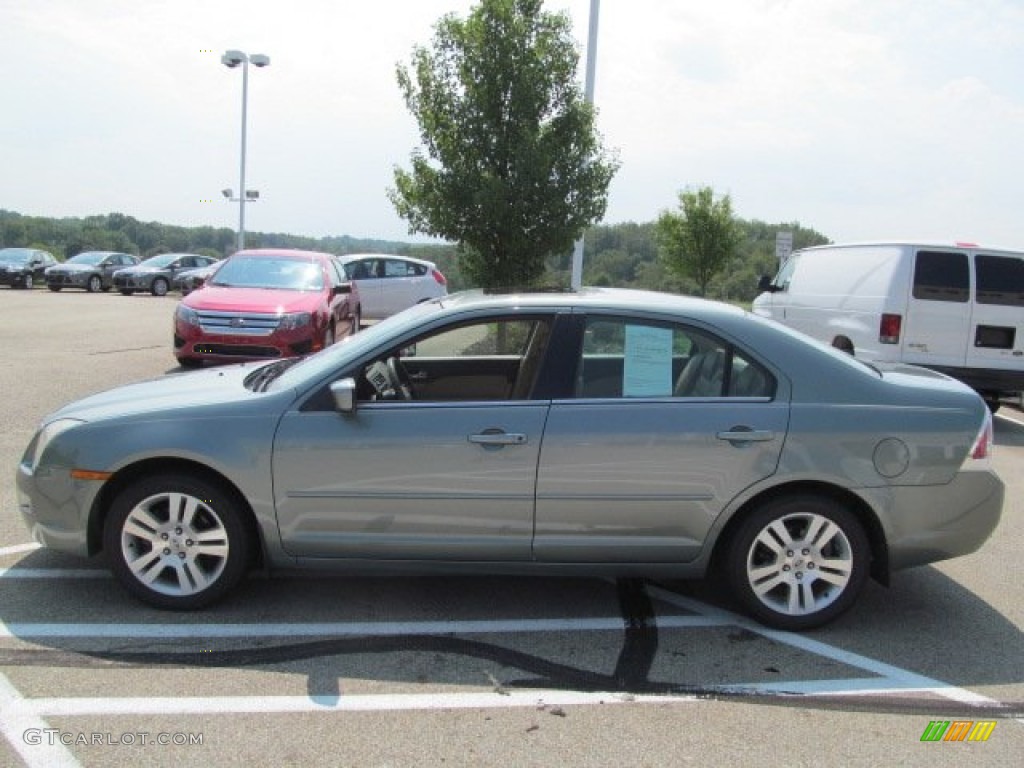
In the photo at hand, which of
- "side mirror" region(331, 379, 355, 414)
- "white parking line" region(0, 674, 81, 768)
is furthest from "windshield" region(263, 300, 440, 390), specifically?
"white parking line" region(0, 674, 81, 768)

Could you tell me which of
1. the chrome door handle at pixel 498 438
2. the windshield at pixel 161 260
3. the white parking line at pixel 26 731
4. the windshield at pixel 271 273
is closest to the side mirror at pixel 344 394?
the chrome door handle at pixel 498 438

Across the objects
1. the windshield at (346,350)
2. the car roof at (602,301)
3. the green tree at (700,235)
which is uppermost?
the green tree at (700,235)

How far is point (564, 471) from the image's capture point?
3.98m

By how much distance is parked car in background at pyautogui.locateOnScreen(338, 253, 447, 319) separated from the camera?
18.0 metres

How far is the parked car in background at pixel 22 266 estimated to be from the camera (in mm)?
28875

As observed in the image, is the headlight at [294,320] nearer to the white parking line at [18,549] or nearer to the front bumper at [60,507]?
the white parking line at [18,549]

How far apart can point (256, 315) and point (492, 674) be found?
23.5ft

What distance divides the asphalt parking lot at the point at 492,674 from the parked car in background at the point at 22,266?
2790 cm

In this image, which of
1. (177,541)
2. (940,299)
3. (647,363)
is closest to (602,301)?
(647,363)

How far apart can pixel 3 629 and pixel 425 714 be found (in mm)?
2028

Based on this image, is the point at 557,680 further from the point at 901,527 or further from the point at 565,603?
the point at 901,527

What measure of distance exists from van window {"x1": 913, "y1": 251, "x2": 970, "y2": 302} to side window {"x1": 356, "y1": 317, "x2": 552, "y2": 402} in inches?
241

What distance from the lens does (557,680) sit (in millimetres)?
3578

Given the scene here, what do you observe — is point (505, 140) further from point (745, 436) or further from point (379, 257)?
point (745, 436)
